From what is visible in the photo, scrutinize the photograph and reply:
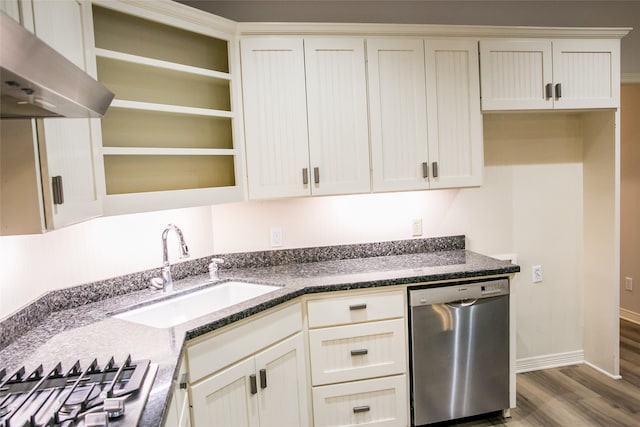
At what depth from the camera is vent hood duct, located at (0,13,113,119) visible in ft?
2.45

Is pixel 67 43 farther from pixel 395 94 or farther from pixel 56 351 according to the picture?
pixel 395 94

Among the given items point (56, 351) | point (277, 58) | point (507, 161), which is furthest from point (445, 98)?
point (56, 351)

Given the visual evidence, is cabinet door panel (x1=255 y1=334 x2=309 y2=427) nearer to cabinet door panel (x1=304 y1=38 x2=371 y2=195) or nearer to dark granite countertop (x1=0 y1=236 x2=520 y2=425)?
dark granite countertop (x1=0 y1=236 x2=520 y2=425)

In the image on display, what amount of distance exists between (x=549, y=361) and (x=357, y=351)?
66.9 inches

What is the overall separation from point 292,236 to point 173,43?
4.16 feet

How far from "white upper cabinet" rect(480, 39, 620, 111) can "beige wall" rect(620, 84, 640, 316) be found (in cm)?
133

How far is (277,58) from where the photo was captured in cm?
238

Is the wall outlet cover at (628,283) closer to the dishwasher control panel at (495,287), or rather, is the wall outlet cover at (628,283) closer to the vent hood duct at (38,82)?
the dishwasher control panel at (495,287)

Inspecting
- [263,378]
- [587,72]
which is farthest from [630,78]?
[263,378]

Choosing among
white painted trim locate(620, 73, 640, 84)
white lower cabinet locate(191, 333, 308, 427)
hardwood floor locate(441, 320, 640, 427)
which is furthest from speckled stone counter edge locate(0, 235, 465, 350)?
white painted trim locate(620, 73, 640, 84)

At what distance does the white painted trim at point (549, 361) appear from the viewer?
3125mm

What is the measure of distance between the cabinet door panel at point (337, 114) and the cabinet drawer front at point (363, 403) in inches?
41.1

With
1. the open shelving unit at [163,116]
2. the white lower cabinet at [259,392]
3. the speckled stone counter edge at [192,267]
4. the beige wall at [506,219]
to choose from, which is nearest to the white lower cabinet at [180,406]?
the white lower cabinet at [259,392]

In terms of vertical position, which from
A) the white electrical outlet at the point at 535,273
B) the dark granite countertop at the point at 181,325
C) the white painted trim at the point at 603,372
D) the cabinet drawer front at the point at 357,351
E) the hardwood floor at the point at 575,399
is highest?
the dark granite countertop at the point at 181,325
